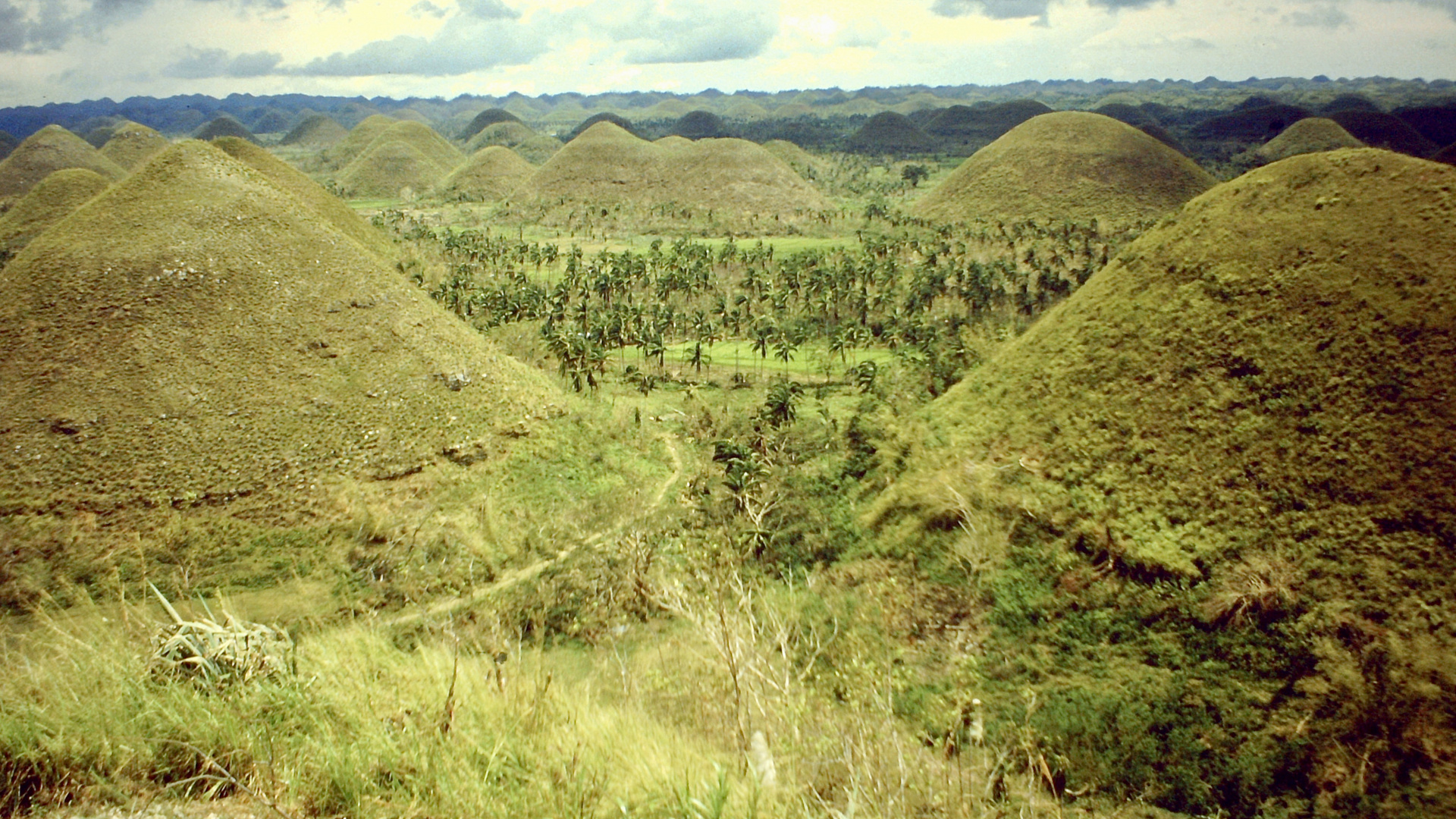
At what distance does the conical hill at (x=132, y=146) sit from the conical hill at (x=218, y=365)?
2982 inches

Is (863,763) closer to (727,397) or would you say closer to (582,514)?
(582,514)

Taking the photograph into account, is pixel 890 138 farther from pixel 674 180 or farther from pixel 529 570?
pixel 529 570

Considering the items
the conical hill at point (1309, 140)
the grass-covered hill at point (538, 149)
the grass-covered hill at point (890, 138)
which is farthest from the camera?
the grass-covered hill at point (890, 138)

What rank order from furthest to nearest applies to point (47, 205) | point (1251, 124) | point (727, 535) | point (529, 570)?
point (1251, 124)
point (47, 205)
point (727, 535)
point (529, 570)

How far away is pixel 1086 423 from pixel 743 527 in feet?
34.1

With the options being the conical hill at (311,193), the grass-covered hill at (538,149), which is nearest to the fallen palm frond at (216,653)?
the conical hill at (311,193)

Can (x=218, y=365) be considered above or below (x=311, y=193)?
below

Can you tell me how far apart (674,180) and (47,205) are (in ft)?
209

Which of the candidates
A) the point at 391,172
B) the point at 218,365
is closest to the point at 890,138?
the point at 391,172

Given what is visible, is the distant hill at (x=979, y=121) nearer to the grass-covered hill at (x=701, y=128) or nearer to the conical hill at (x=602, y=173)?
the grass-covered hill at (x=701, y=128)

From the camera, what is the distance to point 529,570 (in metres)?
23.0

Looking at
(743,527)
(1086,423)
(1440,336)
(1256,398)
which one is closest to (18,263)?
(743,527)

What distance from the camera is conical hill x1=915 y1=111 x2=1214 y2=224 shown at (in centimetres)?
7744

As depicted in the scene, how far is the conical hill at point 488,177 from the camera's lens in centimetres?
11219
